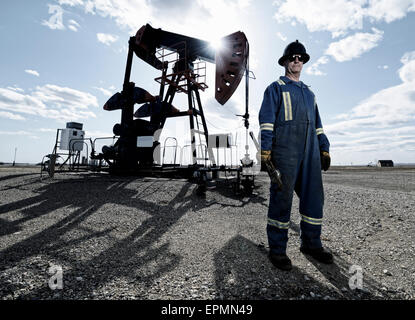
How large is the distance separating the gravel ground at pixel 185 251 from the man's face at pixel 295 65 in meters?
2.40

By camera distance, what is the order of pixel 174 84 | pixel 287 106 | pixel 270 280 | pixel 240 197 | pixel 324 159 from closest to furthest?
1. pixel 270 280
2. pixel 287 106
3. pixel 324 159
4. pixel 240 197
5. pixel 174 84

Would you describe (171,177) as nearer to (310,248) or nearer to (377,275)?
(310,248)

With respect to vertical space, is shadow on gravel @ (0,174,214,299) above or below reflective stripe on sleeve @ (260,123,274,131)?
below

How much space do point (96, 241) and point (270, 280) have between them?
2.36 meters

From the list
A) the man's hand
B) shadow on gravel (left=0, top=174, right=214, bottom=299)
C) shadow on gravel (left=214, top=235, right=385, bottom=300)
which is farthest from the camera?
the man's hand

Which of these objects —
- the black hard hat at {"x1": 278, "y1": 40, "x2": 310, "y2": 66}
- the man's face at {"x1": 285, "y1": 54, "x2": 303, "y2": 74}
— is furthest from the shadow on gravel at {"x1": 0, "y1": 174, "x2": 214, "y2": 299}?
the black hard hat at {"x1": 278, "y1": 40, "x2": 310, "y2": 66}

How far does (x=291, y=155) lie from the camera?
2303 mm

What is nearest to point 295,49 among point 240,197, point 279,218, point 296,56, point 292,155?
point 296,56

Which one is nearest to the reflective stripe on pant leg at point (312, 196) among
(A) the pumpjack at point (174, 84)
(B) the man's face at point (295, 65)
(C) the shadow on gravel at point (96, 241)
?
(B) the man's face at point (295, 65)

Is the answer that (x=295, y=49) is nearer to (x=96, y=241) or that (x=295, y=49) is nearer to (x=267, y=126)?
(x=267, y=126)

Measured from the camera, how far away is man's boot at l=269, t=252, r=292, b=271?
2107 millimetres

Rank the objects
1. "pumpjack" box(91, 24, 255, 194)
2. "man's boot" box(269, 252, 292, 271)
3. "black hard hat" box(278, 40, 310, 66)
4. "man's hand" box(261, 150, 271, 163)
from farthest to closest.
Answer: "pumpjack" box(91, 24, 255, 194), "black hard hat" box(278, 40, 310, 66), "man's hand" box(261, 150, 271, 163), "man's boot" box(269, 252, 292, 271)

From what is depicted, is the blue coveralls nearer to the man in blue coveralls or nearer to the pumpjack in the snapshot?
the man in blue coveralls
